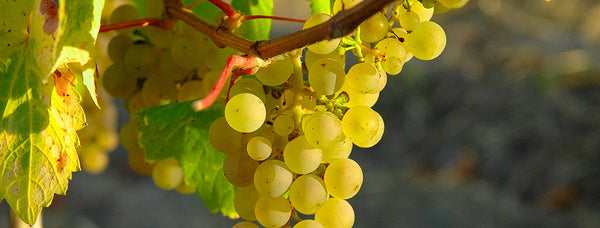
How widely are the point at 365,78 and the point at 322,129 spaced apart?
41mm

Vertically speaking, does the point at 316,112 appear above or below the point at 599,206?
above

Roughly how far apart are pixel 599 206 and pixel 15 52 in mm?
2242

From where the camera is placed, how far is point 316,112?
1.21ft

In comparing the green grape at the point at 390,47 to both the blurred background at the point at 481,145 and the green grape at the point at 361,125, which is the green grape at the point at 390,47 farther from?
the blurred background at the point at 481,145

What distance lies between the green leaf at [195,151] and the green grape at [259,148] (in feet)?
0.46

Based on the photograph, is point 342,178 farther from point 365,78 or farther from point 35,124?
point 35,124

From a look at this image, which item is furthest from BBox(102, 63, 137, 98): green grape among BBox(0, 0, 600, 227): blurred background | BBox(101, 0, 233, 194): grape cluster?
BBox(0, 0, 600, 227): blurred background

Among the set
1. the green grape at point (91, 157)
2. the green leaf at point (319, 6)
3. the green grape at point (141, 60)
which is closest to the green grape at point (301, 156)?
the green leaf at point (319, 6)

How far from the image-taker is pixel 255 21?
53cm

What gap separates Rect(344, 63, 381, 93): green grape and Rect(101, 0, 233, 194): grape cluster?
0.58 feet

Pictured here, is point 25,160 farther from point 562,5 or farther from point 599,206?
point 562,5

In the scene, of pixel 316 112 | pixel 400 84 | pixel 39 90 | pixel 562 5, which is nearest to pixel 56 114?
pixel 39 90

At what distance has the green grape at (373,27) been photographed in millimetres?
356

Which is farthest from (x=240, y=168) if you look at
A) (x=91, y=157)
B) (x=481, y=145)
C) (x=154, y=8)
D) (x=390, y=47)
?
(x=481, y=145)
